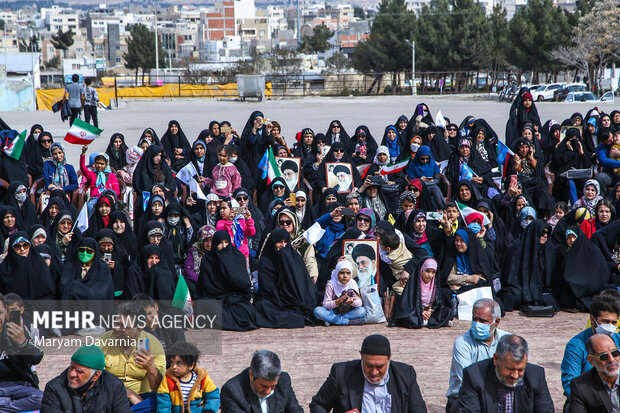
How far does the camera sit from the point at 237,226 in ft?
27.3

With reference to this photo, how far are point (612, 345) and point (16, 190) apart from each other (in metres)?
6.96

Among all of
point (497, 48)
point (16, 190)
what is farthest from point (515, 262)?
point (497, 48)

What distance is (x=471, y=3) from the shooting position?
4488cm

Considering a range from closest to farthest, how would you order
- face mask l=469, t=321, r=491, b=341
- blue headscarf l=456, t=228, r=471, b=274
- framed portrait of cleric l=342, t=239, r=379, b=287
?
face mask l=469, t=321, r=491, b=341
framed portrait of cleric l=342, t=239, r=379, b=287
blue headscarf l=456, t=228, r=471, b=274

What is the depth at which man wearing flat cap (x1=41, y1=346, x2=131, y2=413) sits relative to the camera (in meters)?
4.21

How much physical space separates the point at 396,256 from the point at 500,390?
3.35 m

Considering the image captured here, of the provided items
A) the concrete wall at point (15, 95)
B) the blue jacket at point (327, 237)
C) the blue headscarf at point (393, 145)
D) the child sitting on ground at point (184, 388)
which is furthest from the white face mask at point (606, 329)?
the concrete wall at point (15, 95)

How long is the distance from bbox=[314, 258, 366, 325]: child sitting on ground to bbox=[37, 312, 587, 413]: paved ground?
0.09 m

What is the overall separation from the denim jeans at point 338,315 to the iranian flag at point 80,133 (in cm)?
495

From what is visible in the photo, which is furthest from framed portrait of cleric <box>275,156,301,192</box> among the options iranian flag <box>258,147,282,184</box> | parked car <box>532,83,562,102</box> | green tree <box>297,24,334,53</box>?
green tree <box>297,24,334,53</box>

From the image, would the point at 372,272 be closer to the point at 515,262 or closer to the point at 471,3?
the point at 515,262

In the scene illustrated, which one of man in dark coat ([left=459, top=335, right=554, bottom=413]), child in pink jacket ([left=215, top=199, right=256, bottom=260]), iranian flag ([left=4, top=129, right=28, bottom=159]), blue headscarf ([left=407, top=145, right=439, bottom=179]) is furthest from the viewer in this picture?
iranian flag ([left=4, top=129, right=28, bottom=159])

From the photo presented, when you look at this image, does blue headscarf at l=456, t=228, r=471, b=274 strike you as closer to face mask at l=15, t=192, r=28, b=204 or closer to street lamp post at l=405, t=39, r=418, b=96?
face mask at l=15, t=192, r=28, b=204

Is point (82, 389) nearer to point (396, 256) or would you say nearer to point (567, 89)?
point (396, 256)
